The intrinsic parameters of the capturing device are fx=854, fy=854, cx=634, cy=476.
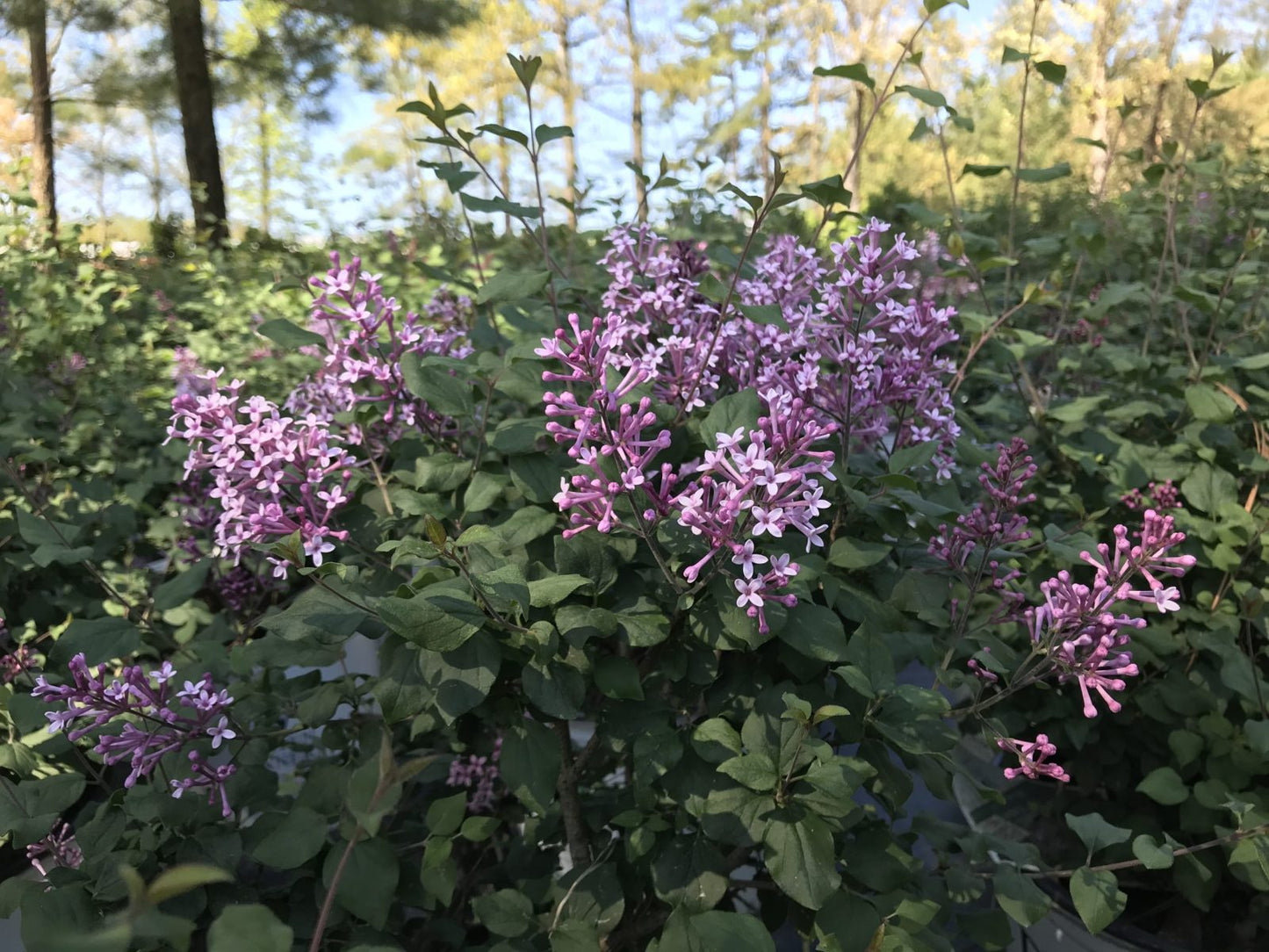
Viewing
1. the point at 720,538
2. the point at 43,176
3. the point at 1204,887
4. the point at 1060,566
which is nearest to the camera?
the point at 720,538

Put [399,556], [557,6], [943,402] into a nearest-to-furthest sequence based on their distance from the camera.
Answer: [399,556]
[943,402]
[557,6]

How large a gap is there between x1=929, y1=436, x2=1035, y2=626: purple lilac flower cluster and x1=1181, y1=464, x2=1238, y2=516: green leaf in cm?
83

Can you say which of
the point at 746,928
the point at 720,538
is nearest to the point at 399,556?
the point at 720,538

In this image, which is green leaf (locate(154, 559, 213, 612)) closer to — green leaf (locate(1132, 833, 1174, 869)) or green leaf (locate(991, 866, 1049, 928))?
green leaf (locate(991, 866, 1049, 928))

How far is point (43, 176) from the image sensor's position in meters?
9.22

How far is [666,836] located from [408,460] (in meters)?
0.85

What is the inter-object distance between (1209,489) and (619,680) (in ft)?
5.51

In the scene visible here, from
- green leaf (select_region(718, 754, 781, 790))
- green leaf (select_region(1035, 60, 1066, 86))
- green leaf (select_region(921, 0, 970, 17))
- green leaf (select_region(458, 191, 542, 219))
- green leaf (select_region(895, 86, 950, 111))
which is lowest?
green leaf (select_region(718, 754, 781, 790))

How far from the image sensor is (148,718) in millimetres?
1281

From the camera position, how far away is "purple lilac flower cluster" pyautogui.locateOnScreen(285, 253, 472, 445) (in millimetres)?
1518

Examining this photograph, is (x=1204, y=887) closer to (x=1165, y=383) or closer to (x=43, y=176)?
(x=1165, y=383)

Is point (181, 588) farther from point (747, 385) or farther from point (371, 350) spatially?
point (747, 385)

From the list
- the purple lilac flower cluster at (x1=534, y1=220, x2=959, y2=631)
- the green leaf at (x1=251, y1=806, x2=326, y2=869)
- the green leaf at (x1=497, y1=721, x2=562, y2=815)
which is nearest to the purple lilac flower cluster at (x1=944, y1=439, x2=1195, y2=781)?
the purple lilac flower cluster at (x1=534, y1=220, x2=959, y2=631)

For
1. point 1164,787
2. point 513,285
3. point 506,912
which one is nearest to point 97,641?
point 506,912
